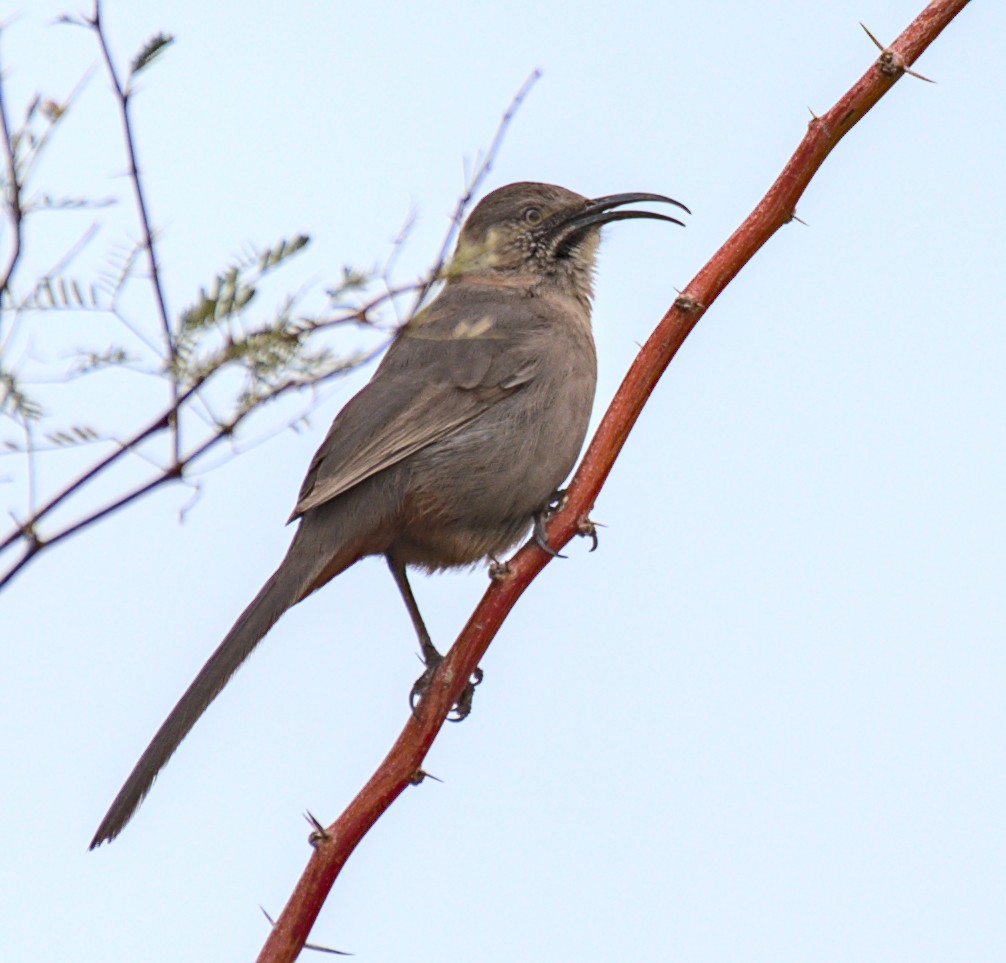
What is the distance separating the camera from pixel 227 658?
14.4ft

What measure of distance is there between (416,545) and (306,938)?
9.09 ft

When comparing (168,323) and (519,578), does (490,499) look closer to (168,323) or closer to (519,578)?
(519,578)

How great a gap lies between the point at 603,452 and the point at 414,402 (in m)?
1.85

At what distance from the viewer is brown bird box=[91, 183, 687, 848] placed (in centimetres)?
534

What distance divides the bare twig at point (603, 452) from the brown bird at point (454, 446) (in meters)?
1.09

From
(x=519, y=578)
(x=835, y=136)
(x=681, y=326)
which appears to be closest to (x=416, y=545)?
(x=519, y=578)

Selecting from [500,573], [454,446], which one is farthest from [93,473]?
[454,446]

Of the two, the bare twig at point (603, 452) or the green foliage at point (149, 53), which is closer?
the green foliage at point (149, 53)

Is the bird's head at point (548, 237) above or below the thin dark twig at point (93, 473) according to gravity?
above

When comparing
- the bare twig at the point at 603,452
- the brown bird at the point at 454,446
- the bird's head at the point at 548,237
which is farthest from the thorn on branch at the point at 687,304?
the bird's head at the point at 548,237

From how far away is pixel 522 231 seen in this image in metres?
6.55

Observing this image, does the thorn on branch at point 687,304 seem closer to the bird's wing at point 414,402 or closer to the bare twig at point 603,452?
the bare twig at point 603,452

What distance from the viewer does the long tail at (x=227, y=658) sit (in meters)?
3.67

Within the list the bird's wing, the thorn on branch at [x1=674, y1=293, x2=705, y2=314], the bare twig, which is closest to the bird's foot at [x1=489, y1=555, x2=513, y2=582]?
the bare twig
